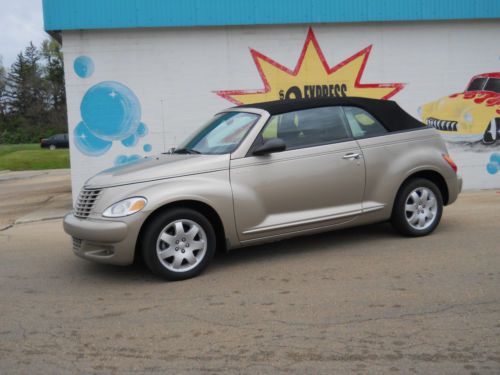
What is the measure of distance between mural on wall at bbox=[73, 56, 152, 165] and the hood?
4850 mm

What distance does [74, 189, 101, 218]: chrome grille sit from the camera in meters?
5.69

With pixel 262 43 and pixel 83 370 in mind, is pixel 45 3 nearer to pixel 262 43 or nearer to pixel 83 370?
pixel 262 43

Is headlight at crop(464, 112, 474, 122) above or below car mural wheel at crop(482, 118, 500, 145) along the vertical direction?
above

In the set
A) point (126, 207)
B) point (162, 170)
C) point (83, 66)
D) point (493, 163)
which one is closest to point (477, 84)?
point (493, 163)

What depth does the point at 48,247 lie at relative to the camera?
7621mm

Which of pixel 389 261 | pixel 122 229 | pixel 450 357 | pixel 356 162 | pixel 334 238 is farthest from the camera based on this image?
pixel 334 238

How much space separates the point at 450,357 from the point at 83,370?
94.4 inches

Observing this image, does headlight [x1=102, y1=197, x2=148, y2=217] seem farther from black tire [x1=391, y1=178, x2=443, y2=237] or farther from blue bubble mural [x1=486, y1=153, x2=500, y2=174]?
blue bubble mural [x1=486, y1=153, x2=500, y2=174]

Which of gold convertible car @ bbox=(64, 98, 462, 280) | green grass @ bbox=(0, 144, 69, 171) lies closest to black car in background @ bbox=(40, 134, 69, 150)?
green grass @ bbox=(0, 144, 69, 171)

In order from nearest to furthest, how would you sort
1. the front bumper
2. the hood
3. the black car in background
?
1. the front bumper
2. the hood
3. the black car in background

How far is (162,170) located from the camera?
571 cm

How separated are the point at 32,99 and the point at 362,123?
7270 centimetres

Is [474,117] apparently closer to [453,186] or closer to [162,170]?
[453,186]

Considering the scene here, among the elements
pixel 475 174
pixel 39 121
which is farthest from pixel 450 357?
pixel 39 121
